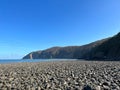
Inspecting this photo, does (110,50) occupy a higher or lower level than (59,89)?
higher

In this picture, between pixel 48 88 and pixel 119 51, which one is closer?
pixel 48 88

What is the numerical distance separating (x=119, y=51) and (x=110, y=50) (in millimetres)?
11482

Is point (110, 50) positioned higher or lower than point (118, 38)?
lower

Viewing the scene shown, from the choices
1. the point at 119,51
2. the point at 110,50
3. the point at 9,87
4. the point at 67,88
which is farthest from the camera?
the point at 110,50

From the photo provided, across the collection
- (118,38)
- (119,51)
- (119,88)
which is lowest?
(119,88)

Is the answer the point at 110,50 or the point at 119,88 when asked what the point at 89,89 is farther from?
the point at 110,50

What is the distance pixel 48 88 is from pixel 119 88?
3946 millimetres

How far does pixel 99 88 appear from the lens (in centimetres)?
887

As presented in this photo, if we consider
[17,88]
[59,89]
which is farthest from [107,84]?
[17,88]

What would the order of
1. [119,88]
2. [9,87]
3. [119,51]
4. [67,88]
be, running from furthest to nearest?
[119,51]
[9,87]
[67,88]
[119,88]

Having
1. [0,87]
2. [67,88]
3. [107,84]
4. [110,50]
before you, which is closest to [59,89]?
[67,88]

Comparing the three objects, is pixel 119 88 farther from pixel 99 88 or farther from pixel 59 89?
pixel 59 89

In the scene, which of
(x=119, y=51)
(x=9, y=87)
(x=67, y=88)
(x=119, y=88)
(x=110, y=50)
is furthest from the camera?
(x=110, y=50)

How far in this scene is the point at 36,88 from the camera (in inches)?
379
